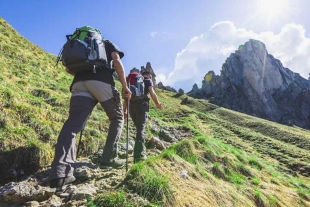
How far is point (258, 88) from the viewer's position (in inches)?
5768

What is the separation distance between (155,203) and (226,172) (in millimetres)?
4241

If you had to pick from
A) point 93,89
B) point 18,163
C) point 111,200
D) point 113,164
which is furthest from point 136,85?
point 111,200

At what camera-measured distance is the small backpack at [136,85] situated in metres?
8.42

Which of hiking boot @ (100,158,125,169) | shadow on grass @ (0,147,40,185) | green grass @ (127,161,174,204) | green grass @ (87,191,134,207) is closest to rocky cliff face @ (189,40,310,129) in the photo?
hiking boot @ (100,158,125,169)

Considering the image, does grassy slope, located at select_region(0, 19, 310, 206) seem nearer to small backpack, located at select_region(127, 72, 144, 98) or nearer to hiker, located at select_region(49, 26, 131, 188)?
hiker, located at select_region(49, 26, 131, 188)

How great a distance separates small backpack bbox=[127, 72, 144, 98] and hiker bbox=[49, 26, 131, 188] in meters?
1.81

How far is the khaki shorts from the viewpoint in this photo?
237 inches

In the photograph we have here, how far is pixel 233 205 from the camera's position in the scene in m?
6.30

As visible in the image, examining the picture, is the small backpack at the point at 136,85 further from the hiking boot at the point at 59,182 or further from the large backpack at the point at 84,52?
the hiking boot at the point at 59,182

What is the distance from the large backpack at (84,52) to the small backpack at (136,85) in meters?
2.29

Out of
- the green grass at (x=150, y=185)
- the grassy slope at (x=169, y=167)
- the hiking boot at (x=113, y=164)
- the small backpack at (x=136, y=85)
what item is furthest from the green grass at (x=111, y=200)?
the small backpack at (x=136, y=85)

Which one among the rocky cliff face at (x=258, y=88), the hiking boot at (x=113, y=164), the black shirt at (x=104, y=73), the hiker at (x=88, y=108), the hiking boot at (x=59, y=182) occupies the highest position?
the rocky cliff face at (x=258, y=88)

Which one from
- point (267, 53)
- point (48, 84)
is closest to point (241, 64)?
point (267, 53)

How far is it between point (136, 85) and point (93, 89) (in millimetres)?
2564
